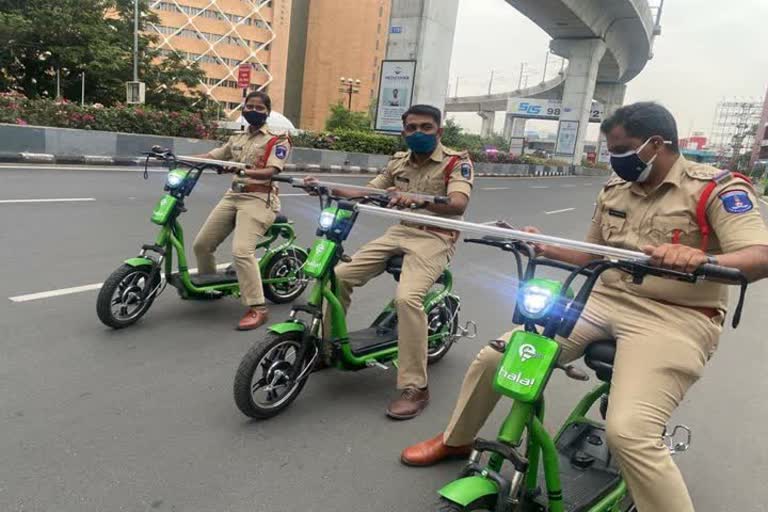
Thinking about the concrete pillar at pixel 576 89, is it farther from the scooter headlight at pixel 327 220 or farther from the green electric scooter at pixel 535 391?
the green electric scooter at pixel 535 391

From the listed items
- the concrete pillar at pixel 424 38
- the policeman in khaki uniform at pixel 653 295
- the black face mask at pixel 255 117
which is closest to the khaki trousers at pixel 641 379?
the policeman in khaki uniform at pixel 653 295

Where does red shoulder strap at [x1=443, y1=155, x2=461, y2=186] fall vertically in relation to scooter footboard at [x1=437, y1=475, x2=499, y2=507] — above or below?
above

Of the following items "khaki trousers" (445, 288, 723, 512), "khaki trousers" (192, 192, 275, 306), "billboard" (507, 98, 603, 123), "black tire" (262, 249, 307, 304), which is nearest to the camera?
"khaki trousers" (445, 288, 723, 512)

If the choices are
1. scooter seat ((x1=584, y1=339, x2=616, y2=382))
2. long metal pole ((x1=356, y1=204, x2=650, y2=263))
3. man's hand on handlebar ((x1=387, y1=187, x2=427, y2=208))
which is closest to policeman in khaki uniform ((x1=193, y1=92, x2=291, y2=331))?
man's hand on handlebar ((x1=387, y1=187, x2=427, y2=208))

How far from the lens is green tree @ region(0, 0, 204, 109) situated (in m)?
23.5

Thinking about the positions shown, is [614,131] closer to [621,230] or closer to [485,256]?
[621,230]

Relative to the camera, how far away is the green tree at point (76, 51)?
77.0 ft

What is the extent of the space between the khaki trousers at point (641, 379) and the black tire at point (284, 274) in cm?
272

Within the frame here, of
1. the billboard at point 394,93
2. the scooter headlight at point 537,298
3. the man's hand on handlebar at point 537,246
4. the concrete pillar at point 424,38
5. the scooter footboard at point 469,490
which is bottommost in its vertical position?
the scooter footboard at point 469,490

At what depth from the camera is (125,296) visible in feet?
13.7

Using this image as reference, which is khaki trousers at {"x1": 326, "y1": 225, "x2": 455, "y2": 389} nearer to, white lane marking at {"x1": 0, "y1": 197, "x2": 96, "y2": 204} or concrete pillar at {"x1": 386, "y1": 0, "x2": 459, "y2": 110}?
white lane marking at {"x1": 0, "y1": 197, "x2": 96, "y2": 204}

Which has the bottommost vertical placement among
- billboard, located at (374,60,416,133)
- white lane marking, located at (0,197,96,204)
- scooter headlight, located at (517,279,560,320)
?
white lane marking, located at (0,197,96,204)

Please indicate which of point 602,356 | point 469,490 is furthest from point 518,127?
point 469,490

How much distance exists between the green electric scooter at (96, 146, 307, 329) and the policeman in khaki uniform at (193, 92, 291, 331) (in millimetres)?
221
